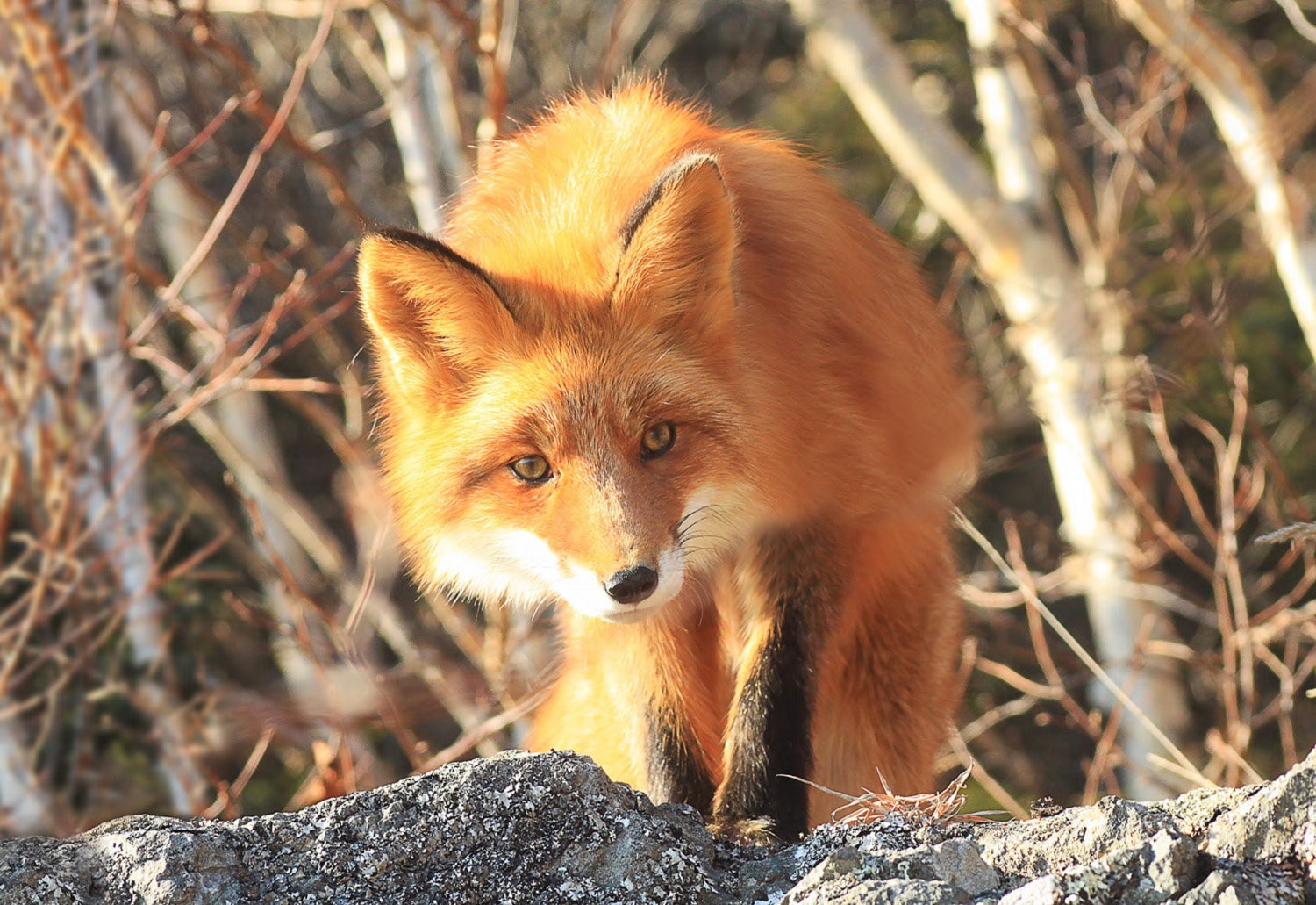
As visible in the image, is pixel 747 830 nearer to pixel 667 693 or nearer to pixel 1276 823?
pixel 667 693

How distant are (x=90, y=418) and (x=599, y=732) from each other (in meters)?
3.49

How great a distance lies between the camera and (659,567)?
281 cm

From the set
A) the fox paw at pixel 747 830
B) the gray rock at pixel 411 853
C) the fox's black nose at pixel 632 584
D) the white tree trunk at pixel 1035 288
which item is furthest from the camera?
the white tree trunk at pixel 1035 288

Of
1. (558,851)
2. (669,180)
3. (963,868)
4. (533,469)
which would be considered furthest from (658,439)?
(963,868)

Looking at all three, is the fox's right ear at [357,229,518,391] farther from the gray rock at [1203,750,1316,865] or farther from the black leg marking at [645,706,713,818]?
the gray rock at [1203,750,1316,865]

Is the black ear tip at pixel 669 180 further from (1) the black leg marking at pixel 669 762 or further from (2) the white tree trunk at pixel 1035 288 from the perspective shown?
(2) the white tree trunk at pixel 1035 288

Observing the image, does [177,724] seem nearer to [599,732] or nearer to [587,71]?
[599,732]

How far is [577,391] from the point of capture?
309 centimetres

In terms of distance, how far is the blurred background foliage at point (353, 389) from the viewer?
580 centimetres

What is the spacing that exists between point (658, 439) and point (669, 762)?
3.13ft

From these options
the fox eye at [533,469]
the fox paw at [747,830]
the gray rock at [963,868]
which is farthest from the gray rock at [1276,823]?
the fox eye at [533,469]

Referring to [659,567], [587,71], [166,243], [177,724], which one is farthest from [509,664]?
[587,71]

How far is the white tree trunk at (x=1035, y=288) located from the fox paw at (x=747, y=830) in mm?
4536

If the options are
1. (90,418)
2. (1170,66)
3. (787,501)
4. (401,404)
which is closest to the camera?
(787,501)
